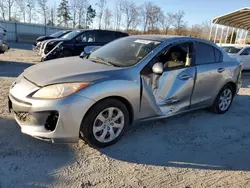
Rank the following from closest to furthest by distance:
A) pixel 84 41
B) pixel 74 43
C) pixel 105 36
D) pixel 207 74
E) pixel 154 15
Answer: pixel 207 74, pixel 74 43, pixel 84 41, pixel 105 36, pixel 154 15

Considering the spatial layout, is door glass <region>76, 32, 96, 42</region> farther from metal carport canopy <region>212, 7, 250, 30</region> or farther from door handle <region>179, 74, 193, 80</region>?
metal carport canopy <region>212, 7, 250, 30</region>

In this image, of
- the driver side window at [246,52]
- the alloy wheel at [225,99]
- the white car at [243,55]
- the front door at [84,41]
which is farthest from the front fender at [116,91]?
the driver side window at [246,52]

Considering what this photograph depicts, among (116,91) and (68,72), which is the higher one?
(68,72)

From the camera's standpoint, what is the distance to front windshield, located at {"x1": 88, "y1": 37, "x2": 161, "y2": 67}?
11.9ft

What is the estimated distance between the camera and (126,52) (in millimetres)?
3910

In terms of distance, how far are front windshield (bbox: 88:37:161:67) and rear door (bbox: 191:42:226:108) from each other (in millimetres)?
984

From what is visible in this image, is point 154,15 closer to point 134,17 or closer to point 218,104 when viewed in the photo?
point 134,17

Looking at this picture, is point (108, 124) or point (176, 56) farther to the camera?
point (176, 56)

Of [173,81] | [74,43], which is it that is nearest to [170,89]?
[173,81]

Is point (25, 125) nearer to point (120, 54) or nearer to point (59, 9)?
point (120, 54)

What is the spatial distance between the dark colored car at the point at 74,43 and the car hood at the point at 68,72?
20.8 ft

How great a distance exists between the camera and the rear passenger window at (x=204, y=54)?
14.1 ft

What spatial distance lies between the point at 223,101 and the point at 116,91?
2.92 m

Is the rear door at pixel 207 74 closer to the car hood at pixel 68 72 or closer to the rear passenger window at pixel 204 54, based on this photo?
the rear passenger window at pixel 204 54
